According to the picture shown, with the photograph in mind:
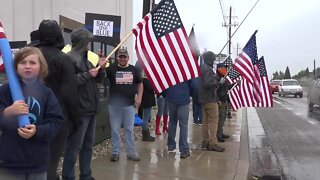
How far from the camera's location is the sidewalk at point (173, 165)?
618 centimetres

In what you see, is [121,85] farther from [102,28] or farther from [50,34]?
[50,34]

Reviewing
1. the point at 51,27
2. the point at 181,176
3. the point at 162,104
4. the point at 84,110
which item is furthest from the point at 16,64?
the point at 162,104

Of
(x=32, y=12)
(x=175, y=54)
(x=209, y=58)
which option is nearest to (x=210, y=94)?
(x=209, y=58)

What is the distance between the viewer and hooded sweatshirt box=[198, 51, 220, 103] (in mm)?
7984

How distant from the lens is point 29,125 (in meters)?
2.96

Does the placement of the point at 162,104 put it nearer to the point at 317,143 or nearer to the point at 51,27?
the point at 317,143

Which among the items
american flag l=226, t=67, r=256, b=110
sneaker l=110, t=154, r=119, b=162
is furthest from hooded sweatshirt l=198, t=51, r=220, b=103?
american flag l=226, t=67, r=256, b=110

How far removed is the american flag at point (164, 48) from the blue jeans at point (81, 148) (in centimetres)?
166

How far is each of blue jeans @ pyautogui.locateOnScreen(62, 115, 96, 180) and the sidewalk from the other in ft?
2.25

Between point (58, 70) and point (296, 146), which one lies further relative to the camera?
point (296, 146)

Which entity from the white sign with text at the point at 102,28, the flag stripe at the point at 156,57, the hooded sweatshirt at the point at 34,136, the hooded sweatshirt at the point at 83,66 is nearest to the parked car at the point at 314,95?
the white sign with text at the point at 102,28

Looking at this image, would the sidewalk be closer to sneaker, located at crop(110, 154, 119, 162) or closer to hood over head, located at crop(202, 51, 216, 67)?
sneaker, located at crop(110, 154, 119, 162)

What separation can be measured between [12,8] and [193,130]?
236 inches

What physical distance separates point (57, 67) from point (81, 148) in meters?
1.46
